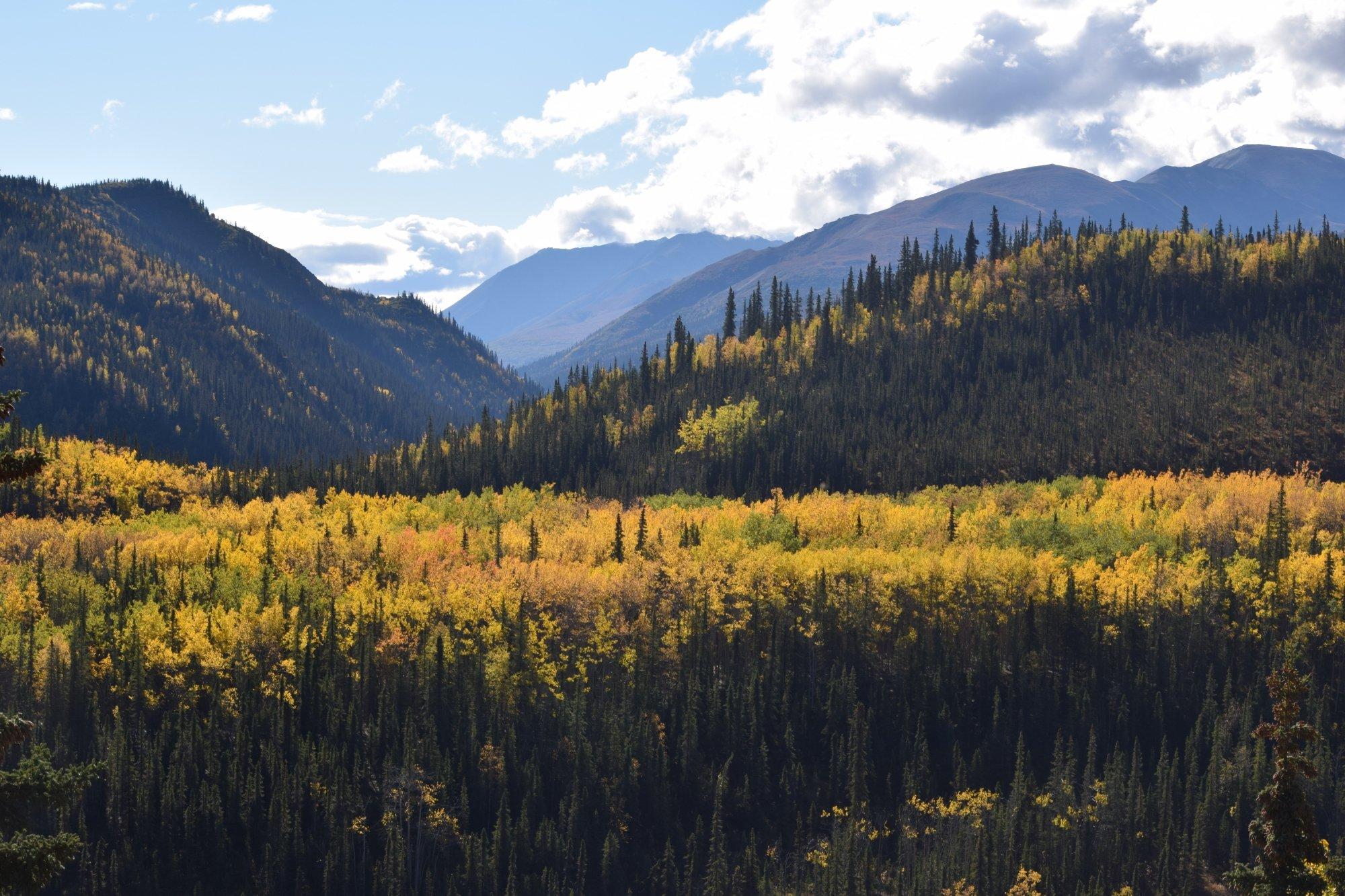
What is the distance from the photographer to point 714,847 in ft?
483

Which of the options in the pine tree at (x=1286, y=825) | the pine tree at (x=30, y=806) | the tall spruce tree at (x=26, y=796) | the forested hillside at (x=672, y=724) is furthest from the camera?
the forested hillside at (x=672, y=724)

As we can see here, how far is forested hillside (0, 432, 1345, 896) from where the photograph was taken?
474ft

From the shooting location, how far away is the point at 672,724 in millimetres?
169250

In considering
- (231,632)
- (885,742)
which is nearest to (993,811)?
(885,742)

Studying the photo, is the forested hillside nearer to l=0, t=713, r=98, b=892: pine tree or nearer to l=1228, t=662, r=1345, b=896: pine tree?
l=1228, t=662, r=1345, b=896: pine tree

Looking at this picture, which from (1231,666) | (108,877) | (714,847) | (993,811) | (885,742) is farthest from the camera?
(1231,666)

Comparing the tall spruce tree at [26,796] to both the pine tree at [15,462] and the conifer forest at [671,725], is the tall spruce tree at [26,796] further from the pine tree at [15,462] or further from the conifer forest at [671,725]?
the conifer forest at [671,725]

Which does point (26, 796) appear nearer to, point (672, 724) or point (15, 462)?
point (15, 462)

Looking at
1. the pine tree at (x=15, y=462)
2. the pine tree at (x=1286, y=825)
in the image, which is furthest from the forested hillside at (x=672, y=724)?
the pine tree at (x=15, y=462)

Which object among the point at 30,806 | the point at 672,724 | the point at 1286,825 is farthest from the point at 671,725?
the point at 30,806

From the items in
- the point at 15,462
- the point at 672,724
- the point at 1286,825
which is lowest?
the point at 672,724

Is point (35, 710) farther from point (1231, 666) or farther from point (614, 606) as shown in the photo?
point (1231, 666)

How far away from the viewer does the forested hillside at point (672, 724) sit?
144 metres

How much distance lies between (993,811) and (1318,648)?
63.8 metres
